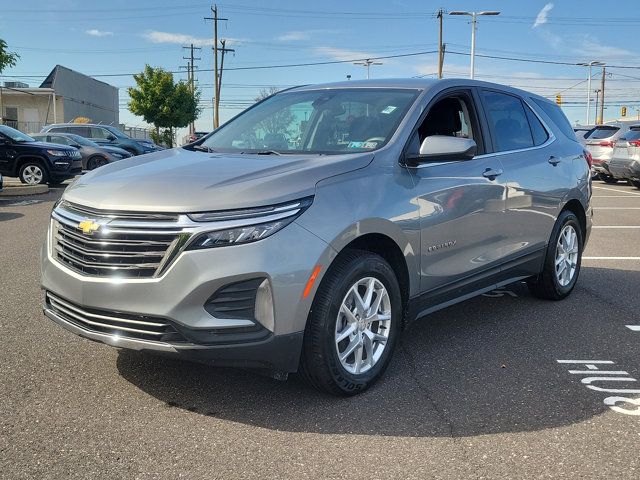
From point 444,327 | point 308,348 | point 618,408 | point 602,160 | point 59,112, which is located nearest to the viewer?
point 308,348

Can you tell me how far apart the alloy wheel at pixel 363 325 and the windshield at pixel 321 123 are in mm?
887

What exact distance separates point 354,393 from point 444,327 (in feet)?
5.35

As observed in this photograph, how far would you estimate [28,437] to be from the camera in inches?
123

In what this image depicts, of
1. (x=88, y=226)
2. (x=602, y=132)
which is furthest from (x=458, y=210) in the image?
(x=602, y=132)

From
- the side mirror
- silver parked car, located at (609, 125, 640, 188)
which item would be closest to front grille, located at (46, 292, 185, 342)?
the side mirror

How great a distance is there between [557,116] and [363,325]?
3569mm

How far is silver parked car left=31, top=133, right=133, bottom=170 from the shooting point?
808 inches

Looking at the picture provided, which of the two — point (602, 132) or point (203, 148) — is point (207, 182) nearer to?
point (203, 148)

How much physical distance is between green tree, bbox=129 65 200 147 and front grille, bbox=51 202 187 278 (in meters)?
50.1

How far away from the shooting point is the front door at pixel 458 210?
4055 millimetres

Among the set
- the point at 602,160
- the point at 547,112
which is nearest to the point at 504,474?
the point at 547,112

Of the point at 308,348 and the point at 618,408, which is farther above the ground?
the point at 308,348

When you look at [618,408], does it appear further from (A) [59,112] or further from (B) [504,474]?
(A) [59,112]

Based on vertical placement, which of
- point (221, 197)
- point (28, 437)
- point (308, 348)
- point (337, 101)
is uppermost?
point (337, 101)
